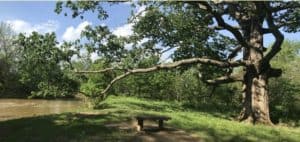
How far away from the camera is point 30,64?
61.7 ft

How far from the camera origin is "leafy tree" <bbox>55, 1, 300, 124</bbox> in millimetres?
18688

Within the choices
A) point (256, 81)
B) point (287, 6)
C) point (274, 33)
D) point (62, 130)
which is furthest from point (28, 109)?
point (274, 33)

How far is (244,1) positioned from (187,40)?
4377mm

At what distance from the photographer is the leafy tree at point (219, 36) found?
18.7 m

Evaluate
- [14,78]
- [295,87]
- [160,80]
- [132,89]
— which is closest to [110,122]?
[295,87]

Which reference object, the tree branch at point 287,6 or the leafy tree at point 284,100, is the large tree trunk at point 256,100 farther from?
the leafy tree at point 284,100

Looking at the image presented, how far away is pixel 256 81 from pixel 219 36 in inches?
151

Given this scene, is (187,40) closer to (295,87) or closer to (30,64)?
(30,64)

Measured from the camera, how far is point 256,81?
19.3 metres

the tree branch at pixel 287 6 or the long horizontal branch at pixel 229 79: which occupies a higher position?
the tree branch at pixel 287 6

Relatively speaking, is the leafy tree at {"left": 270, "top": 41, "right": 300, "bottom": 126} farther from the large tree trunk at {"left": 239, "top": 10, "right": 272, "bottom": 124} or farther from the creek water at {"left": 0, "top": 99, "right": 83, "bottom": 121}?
the creek water at {"left": 0, "top": 99, "right": 83, "bottom": 121}

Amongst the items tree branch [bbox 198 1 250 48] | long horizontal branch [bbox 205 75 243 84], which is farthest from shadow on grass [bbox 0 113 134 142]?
long horizontal branch [bbox 205 75 243 84]

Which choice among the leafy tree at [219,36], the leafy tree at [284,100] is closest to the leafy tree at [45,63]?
the leafy tree at [219,36]

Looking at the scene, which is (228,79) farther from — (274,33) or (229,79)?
(274,33)
